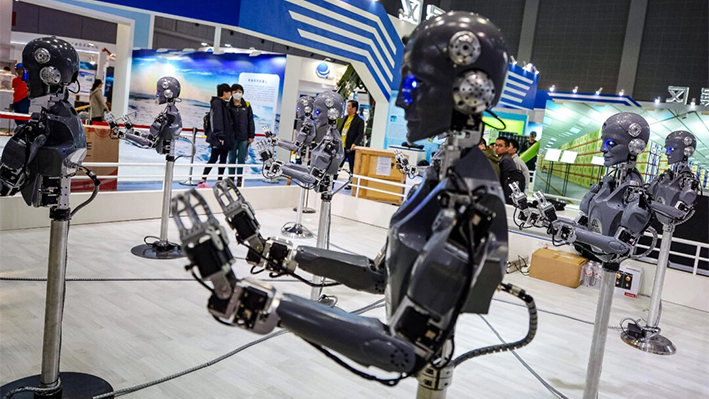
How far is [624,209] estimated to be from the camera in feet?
12.7

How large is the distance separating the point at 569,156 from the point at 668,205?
8.19m

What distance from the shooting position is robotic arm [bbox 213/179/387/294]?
6.44 ft

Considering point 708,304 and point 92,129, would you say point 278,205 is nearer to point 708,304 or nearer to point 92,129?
point 92,129

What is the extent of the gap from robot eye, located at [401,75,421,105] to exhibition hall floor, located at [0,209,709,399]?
7.64 feet

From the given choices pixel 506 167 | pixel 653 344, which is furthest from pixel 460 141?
pixel 506 167

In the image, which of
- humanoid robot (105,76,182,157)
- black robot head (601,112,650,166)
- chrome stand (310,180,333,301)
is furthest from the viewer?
humanoid robot (105,76,182,157)

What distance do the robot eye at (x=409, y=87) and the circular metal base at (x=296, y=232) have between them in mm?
6013

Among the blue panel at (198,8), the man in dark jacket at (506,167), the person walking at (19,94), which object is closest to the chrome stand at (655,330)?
the man in dark jacket at (506,167)

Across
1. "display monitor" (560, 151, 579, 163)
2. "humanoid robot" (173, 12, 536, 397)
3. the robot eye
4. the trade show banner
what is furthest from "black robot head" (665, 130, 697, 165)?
"display monitor" (560, 151, 579, 163)

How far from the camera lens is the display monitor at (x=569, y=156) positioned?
12852 mm

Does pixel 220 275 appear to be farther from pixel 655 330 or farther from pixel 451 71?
pixel 655 330

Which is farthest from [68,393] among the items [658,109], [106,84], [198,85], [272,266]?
[106,84]

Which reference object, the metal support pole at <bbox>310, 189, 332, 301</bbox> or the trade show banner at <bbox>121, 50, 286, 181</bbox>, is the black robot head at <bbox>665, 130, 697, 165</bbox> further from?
the trade show banner at <bbox>121, 50, 286, 181</bbox>

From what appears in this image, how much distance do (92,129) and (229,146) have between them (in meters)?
2.56
